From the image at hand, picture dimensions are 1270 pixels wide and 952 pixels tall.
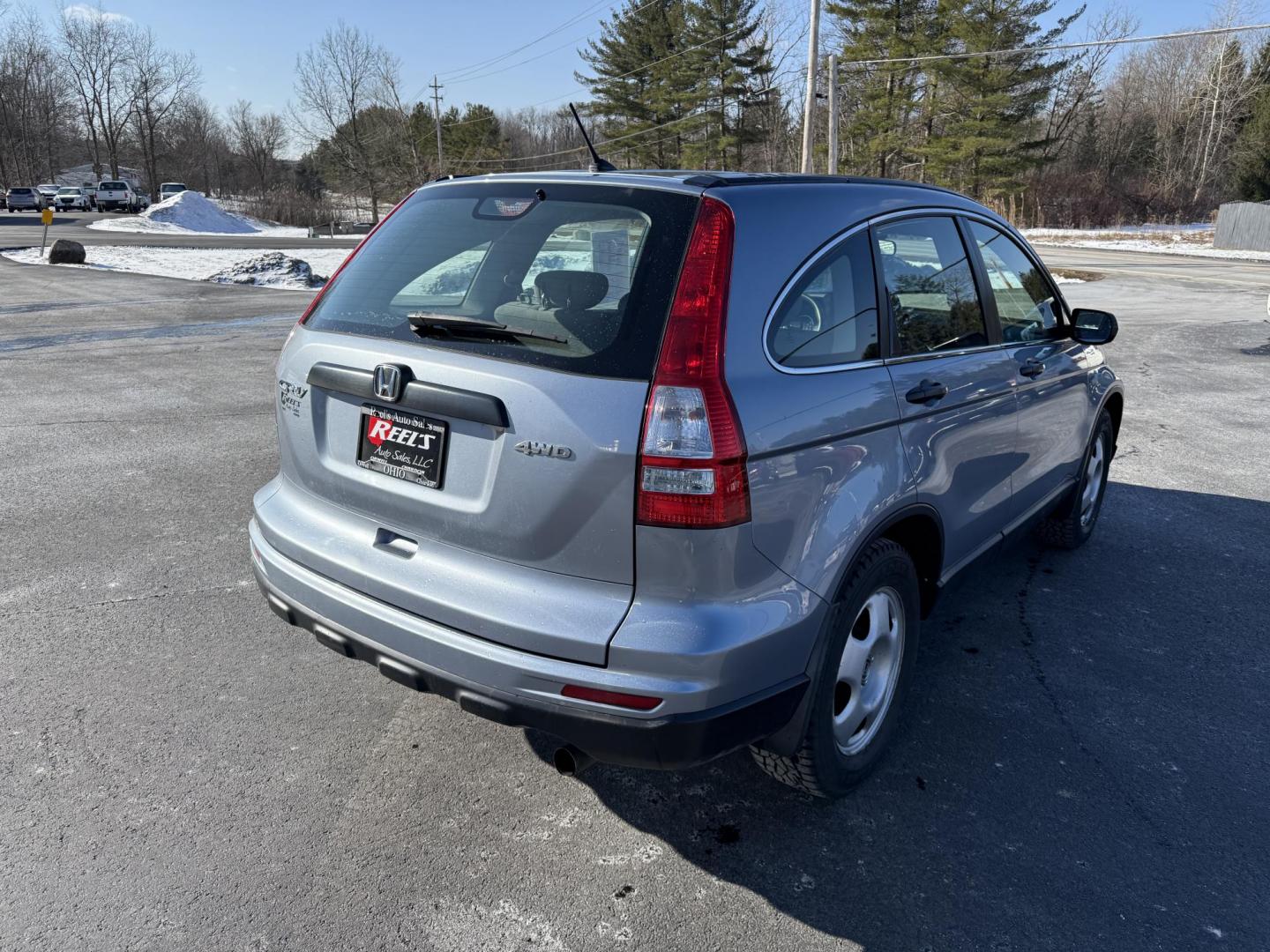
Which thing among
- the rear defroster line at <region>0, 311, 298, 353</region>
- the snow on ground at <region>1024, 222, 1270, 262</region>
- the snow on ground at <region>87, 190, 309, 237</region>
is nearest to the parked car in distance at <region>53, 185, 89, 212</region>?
the snow on ground at <region>87, 190, 309, 237</region>

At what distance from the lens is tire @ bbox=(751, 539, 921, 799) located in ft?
8.41

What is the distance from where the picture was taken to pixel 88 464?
616cm

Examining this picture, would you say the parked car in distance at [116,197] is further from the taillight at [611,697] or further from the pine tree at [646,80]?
the taillight at [611,697]

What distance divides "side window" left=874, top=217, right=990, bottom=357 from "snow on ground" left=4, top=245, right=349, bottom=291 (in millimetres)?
17355

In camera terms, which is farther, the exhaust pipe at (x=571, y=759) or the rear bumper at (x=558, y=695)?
the exhaust pipe at (x=571, y=759)

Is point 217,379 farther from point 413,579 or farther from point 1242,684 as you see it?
point 1242,684

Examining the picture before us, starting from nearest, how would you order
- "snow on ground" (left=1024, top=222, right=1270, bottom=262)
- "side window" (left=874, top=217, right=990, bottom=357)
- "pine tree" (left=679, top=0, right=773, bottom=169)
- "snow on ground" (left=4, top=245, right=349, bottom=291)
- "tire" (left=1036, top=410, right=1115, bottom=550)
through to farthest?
"side window" (left=874, top=217, right=990, bottom=357)
"tire" (left=1036, top=410, right=1115, bottom=550)
"snow on ground" (left=4, top=245, right=349, bottom=291)
"snow on ground" (left=1024, top=222, right=1270, bottom=262)
"pine tree" (left=679, top=0, right=773, bottom=169)

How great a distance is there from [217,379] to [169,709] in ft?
21.8

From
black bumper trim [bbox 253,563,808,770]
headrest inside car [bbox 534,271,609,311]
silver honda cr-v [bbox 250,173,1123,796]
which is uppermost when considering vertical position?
headrest inside car [bbox 534,271,609,311]

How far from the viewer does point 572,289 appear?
2.48 meters

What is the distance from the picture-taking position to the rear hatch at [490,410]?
2211 millimetres

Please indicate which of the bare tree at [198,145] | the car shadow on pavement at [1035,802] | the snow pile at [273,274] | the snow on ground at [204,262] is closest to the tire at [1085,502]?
the car shadow on pavement at [1035,802]

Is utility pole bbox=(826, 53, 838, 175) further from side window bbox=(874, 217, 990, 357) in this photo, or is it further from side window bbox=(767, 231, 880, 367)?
side window bbox=(767, 231, 880, 367)

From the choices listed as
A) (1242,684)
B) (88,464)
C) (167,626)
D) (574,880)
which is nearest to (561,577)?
(574,880)
